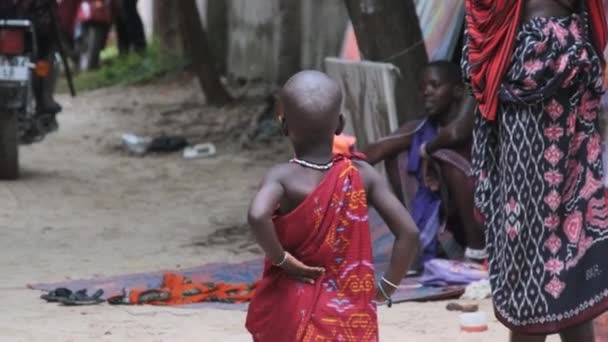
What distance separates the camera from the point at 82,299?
6.29 metres

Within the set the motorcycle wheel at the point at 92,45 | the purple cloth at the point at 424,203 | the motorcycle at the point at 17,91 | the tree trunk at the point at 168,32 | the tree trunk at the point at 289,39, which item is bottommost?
the motorcycle wheel at the point at 92,45

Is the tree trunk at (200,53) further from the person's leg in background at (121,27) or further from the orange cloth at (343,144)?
the orange cloth at (343,144)

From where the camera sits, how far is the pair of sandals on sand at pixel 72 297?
6267mm

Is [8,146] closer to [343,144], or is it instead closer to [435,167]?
[343,144]

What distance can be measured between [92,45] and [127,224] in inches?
380

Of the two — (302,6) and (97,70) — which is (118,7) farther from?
(302,6)

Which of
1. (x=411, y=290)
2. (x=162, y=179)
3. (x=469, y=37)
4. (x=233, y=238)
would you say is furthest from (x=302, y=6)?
(x=469, y=37)

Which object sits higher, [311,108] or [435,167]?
[311,108]

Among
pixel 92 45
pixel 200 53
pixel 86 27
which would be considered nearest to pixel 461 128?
pixel 200 53

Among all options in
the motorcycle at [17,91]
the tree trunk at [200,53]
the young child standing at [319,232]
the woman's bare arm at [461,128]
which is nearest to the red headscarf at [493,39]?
the young child standing at [319,232]

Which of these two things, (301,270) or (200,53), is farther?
(200,53)

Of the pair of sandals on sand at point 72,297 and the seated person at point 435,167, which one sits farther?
the seated person at point 435,167

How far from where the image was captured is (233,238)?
8.05 meters

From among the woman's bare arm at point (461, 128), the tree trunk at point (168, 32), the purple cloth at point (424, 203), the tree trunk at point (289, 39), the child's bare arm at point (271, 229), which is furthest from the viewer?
the tree trunk at point (168, 32)
